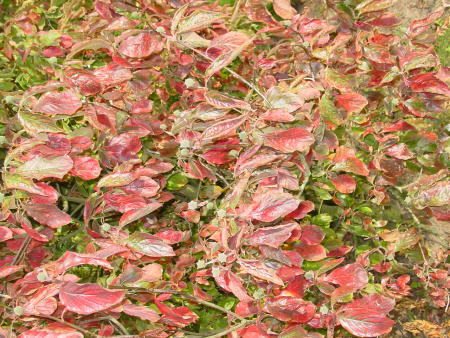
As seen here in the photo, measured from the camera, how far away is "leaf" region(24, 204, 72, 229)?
129cm

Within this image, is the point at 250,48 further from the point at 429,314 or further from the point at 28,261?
the point at 429,314

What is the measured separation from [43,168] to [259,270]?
491mm

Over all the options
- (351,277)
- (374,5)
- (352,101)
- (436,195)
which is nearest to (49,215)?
(351,277)

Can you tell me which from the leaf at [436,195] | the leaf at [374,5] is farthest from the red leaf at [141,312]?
the leaf at [374,5]

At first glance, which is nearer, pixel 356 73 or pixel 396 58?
pixel 396 58

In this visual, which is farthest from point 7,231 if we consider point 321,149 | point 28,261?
point 321,149

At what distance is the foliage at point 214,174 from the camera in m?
1.21

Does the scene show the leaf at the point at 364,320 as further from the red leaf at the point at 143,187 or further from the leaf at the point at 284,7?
the leaf at the point at 284,7

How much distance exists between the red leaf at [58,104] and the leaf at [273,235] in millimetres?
495

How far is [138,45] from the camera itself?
4.70 ft

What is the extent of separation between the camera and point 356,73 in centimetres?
172

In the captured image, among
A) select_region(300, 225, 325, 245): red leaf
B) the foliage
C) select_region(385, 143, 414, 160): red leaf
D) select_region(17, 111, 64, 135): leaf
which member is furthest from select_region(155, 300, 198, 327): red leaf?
select_region(385, 143, 414, 160): red leaf

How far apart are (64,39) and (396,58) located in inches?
39.5

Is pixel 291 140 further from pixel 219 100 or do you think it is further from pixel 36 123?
pixel 36 123
